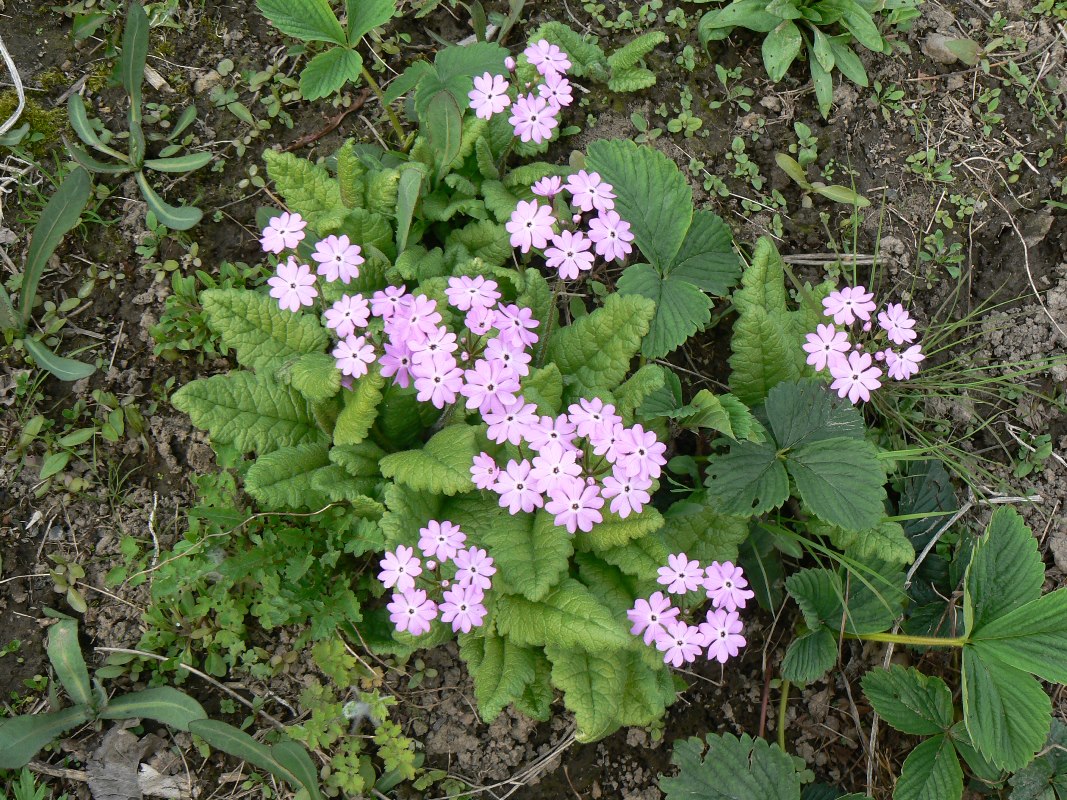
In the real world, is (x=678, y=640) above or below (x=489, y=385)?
below

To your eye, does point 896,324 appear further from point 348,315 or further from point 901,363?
point 348,315

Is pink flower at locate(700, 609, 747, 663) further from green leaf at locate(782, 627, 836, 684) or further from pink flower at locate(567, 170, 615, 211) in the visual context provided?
pink flower at locate(567, 170, 615, 211)

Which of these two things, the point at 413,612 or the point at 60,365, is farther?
the point at 60,365

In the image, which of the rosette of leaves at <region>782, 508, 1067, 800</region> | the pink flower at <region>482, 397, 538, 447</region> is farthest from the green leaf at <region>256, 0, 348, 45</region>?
the rosette of leaves at <region>782, 508, 1067, 800</region>

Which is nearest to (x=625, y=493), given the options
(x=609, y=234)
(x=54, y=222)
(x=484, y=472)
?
(x=484, y=472)

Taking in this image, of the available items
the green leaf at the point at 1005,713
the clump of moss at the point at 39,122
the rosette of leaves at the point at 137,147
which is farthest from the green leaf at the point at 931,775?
the clump of moss at the point at 39,122

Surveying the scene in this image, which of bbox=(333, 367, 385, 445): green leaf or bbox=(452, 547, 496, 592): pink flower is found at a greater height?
bbox=(333, 367, 385, 445): green leaf

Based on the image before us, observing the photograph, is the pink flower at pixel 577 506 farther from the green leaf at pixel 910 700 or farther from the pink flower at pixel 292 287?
the green leaf at pixel 910 700

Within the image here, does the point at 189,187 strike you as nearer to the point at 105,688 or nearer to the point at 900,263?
the point at 105,688
